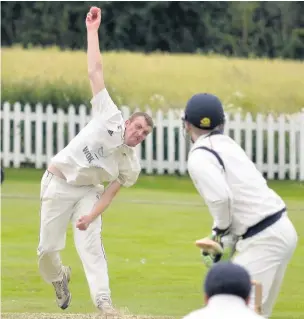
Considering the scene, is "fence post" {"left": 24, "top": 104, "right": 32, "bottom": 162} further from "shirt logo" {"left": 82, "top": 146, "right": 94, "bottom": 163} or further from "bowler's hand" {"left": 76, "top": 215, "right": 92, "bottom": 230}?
"bowler's hand" {"left": 76, "top": 215, "right": 92, "bottom": 230}

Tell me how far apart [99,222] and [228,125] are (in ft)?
45.6

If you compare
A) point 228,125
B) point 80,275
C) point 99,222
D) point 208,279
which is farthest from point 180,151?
point 208,279

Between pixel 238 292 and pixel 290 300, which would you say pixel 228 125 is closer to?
pixel 290 300

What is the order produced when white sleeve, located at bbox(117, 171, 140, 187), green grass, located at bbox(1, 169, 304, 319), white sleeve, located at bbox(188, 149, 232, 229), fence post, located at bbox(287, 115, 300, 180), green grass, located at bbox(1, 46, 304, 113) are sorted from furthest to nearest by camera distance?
green grass, located at bbox(1, 46, 304, 113)
fence post, located at bbox(287, 115, 300, 180)
green grass, located at bbox(1, 169, 304, 319)
white sleeve, located at bbox(117, 171, 140, 187)
white sleeve, located at bbox(188, 149, 232, 229)

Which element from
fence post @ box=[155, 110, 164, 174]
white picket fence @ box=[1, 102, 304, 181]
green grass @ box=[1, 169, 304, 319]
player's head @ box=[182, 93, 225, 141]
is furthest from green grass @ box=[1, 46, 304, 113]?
player's head @ box=[182, 93, 225, 141]

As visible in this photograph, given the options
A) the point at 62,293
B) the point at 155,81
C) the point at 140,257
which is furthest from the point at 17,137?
the point at 62,293

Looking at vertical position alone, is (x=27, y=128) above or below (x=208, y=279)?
below

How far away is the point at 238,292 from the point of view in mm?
5387

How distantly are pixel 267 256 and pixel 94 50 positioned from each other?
2890 millimetres

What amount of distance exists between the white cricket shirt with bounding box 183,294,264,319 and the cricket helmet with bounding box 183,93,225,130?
264 centimetres

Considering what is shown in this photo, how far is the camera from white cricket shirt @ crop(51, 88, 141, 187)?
10070 mm

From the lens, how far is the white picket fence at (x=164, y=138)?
23891 mm

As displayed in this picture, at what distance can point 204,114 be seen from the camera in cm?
786

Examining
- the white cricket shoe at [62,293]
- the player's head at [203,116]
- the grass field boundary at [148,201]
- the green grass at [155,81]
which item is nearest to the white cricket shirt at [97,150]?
the white cricket shoe at [62,293]
